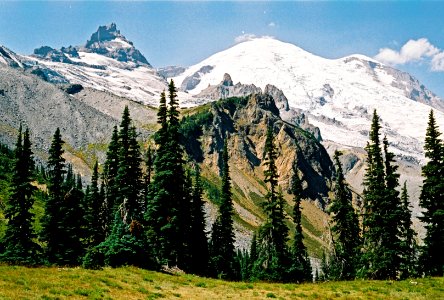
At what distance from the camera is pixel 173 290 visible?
27.1 metres

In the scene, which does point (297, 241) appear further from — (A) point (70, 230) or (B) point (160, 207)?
(A) point (70, 230)

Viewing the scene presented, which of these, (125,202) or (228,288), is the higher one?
(125,202)

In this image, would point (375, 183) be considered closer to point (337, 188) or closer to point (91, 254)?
point (337, 188)

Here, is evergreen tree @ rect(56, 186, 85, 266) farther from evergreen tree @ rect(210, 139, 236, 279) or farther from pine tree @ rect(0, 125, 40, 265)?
evergreen tree @ rect(210, 139, 236, 279)

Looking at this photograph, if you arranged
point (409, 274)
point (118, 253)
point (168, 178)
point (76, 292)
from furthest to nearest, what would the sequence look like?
point (409, 274)
point (168, 178)
point (118, 253)
point (76, 292)

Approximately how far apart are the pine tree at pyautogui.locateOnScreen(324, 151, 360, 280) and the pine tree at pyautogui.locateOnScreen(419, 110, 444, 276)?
10.1 m

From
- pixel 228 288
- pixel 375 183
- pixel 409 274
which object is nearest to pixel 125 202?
pixel 228 288

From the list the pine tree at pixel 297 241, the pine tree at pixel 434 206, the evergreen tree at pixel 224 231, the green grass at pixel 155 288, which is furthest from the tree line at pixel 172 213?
the evergreen tree at pixel 224 231

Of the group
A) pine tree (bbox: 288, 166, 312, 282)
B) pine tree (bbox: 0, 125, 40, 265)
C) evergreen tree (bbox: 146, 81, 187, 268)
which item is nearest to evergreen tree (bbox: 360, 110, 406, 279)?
pine tree (bbox: 288, 166, 312, 282)

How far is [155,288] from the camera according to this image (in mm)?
26781

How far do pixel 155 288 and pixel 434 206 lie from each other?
110 ft

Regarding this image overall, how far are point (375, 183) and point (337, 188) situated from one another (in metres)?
7.16

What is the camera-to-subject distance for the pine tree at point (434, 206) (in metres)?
46.2

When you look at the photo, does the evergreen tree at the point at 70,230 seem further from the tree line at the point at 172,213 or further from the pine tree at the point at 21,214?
the pine tree at the point at 21,214
